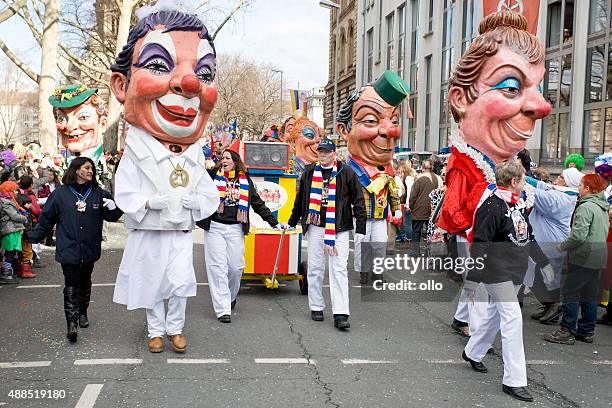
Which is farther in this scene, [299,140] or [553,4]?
[553,4]

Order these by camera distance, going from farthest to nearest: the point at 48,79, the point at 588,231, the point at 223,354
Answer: the point at 48,79 < the point at 588,231 < the point at 223,354

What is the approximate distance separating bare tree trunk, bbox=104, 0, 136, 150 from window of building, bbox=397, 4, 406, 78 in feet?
50.3

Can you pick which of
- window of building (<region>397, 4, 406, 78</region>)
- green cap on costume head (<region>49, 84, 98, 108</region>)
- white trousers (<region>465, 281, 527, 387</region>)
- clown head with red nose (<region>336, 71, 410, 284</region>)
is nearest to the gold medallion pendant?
white trousers (<region>465, 281, 527, 387</region>)

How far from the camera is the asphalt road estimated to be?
447cm

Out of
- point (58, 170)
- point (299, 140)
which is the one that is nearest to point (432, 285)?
point (58, 170)

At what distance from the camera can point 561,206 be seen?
22.1ft

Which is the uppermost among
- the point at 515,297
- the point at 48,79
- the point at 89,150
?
the point at 48,79

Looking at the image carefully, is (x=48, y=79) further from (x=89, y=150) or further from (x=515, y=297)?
(x=515, y=297)

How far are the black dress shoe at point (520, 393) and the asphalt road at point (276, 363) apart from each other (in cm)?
5

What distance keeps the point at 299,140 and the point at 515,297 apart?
40.7ft

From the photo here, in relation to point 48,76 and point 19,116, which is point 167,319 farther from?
point 19,116

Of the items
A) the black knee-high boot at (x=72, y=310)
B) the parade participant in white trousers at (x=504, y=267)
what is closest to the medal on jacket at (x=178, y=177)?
the black knee-high boot at (x=72, y=310)

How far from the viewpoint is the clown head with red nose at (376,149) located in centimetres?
866

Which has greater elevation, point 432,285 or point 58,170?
point 58,170
